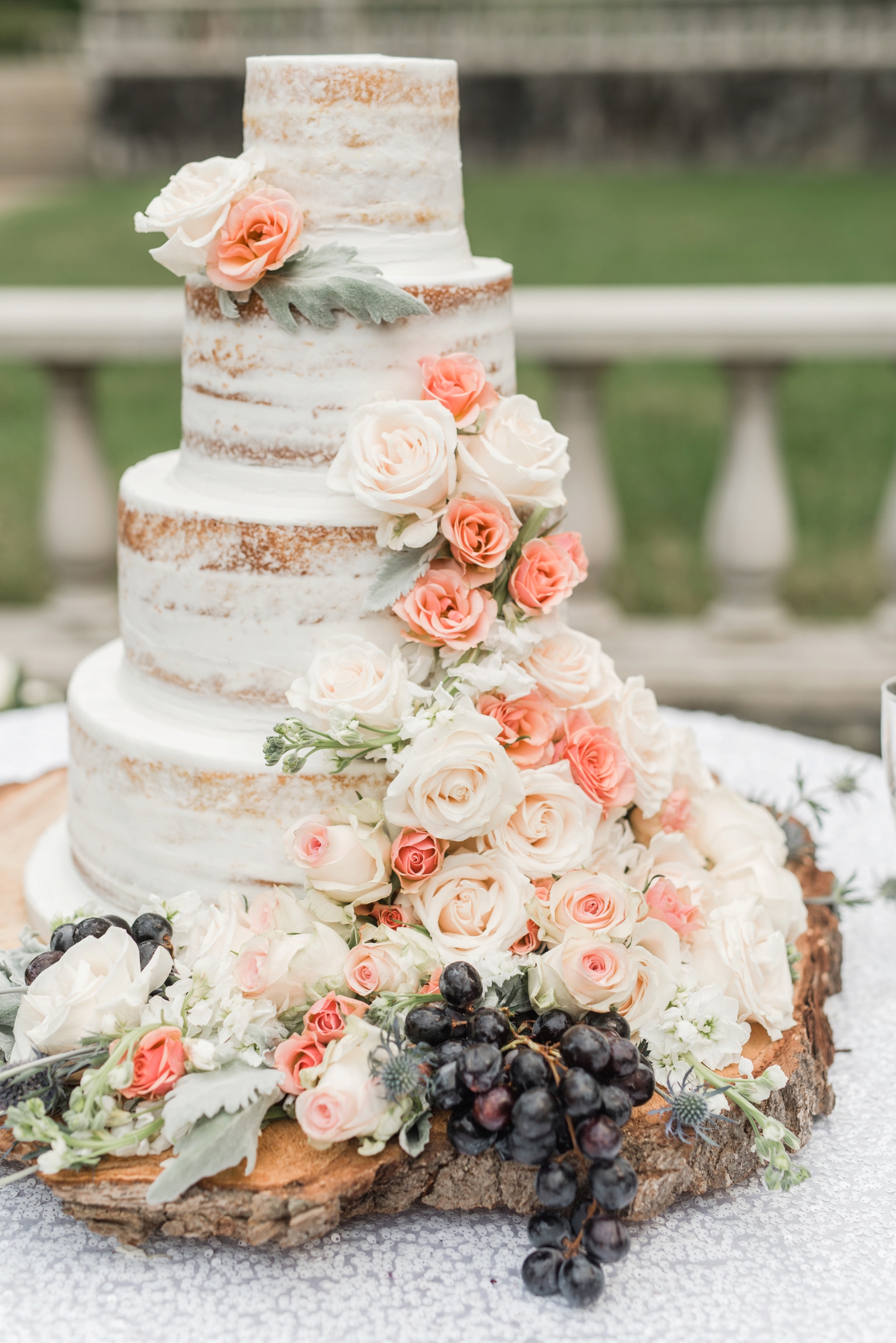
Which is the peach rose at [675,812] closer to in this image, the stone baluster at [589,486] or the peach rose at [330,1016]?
the peach rose at [330,1016]

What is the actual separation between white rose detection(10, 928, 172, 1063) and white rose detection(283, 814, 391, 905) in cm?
19

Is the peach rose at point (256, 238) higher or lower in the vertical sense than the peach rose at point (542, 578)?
higher

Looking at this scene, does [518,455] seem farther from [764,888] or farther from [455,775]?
[764,888]

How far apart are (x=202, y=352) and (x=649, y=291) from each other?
2268mm

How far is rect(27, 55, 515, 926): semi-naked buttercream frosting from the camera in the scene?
5.12ft

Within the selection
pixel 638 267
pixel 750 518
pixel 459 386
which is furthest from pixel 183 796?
pixel 638 267

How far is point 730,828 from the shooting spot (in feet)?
5.95

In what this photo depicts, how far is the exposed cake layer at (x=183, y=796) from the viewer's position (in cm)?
160

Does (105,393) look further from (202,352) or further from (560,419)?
(202,352)

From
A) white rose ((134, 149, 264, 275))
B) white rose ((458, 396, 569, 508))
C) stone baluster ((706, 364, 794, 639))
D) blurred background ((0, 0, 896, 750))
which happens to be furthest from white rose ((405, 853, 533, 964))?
stone baluster ((706, 364, 794, 639))

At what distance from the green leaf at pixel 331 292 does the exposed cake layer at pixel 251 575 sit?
198 mm

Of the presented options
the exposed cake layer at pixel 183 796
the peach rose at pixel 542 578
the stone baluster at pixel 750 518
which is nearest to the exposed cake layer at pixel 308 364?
the peach rose at pixel 542 578

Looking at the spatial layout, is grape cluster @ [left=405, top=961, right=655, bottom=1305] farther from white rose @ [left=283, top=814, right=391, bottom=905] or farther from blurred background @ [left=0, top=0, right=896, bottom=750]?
blurred background @ [left=0, top=0, right=896, bottom=750]

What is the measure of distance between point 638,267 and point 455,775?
9.76 metres
